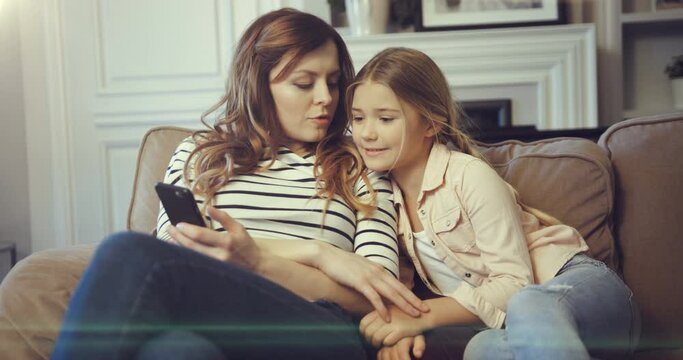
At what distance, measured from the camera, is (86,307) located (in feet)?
3.46

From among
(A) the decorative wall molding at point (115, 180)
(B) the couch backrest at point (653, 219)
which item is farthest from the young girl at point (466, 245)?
(A) the decorative wall molding at point (115, 180)

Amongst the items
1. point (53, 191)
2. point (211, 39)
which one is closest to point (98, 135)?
point (53, 191)

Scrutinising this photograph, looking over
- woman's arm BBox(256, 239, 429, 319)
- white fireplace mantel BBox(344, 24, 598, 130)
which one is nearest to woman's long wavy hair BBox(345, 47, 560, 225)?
woman's arm BBox(256, 239, 429, 319)

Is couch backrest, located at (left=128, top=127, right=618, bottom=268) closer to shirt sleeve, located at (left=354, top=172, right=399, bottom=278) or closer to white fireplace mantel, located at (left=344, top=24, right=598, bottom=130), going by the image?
shirt sleeve, located at (left=354, top=172, right=399, bottom=278)

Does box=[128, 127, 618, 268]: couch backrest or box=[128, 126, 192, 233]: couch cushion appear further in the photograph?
box=[128, 126, 192, 233]: couch cushion

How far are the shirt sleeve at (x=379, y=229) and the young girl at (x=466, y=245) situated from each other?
0.03 m

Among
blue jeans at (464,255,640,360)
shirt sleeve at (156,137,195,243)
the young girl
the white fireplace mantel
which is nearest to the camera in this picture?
blue jeans at (464,255,640,360)

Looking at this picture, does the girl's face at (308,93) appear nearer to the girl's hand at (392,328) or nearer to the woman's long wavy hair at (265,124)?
the woman's long wavy hair at (265,124)

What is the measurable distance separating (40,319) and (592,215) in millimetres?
1039

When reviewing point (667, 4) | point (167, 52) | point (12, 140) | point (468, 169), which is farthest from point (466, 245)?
point (12, 140)

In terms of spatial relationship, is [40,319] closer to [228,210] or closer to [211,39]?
[228,210]

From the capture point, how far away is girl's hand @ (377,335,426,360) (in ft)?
4.34

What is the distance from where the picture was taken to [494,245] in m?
1.42

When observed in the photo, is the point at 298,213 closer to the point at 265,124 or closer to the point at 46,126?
the point at 265,124
